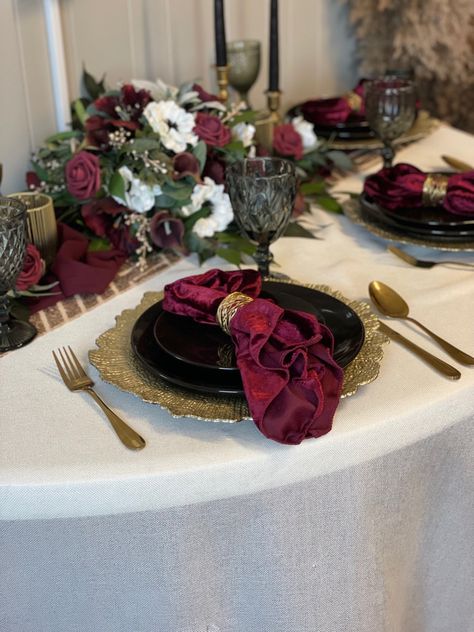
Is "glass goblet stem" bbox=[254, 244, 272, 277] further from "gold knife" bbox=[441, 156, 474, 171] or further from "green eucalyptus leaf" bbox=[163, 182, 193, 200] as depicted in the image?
"gold knife" bbox=[441, 156, 474, 171]

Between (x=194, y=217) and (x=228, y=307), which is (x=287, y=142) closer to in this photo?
(x=194, y=217)

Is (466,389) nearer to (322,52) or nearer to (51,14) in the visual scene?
(51,14)

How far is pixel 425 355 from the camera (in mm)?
832

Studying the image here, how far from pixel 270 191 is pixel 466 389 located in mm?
317

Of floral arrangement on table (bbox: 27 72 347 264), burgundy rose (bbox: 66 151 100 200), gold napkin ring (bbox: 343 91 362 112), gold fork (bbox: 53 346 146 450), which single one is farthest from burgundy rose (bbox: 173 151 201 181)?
gold napkin ring (bbox: 343 91 362 112)

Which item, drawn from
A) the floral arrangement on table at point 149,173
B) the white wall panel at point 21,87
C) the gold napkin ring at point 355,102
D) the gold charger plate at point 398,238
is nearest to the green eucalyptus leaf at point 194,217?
the floral arrangement on table at point 149,173

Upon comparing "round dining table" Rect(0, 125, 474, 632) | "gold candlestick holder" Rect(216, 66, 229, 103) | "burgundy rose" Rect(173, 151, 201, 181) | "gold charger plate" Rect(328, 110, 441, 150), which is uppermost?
"gold candlestick holder" Rect(216, 66, 229, 103)

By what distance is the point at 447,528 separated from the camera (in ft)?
2.77

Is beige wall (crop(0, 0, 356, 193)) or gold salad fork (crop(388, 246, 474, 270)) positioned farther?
beige wall (crop(0, 0, 356, 193))

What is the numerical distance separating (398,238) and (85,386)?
0.53 meters

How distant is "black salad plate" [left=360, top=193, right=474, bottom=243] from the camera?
3.55ft

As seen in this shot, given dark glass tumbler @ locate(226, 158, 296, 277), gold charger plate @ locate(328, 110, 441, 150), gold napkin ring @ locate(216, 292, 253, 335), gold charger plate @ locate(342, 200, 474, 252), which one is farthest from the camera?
gold charger plate @ locate(328, 110, 441, 150)

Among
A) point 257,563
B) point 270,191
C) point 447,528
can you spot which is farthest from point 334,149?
point 257,563

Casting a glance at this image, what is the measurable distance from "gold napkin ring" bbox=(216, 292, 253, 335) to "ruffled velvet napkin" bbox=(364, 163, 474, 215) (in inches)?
17.7
